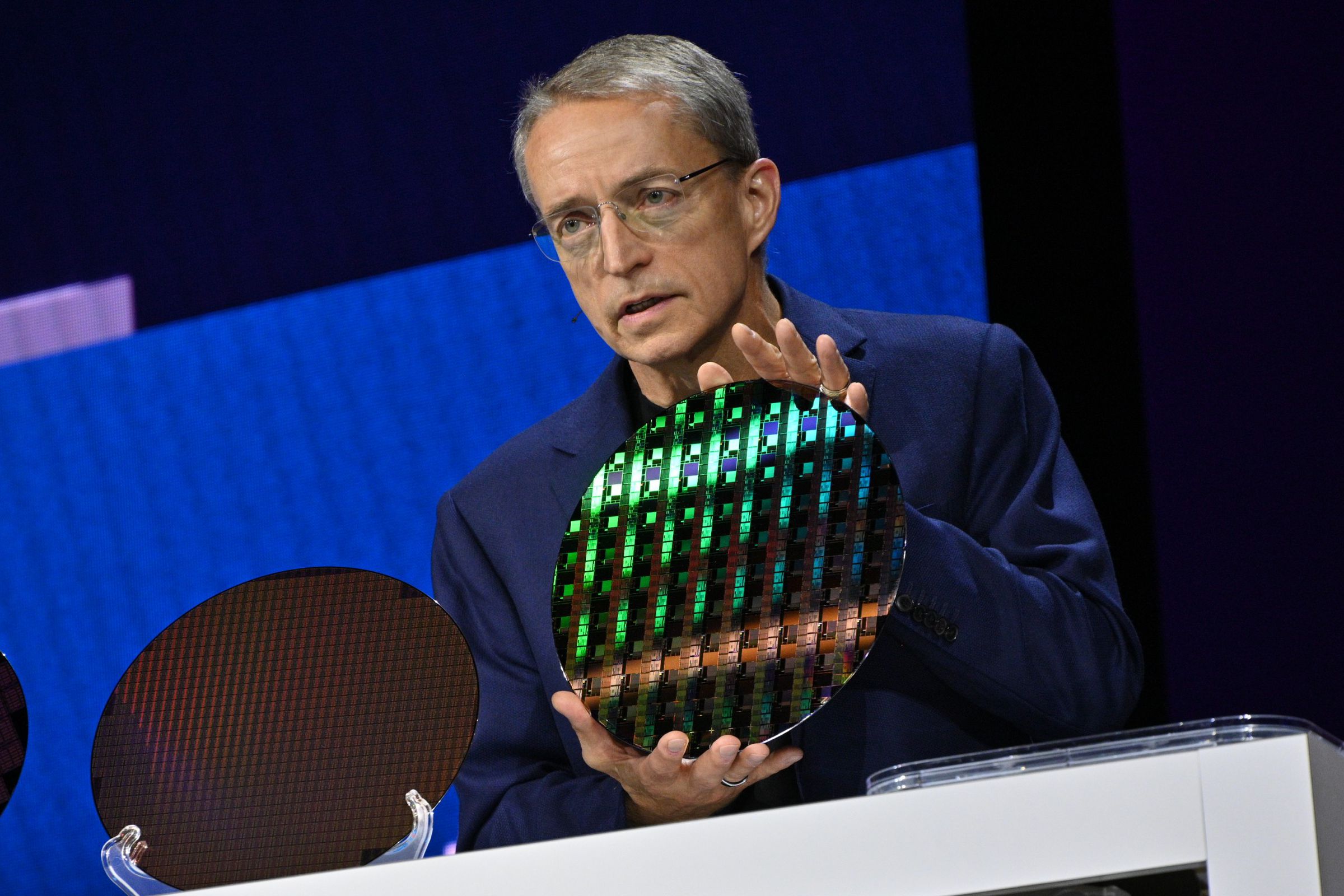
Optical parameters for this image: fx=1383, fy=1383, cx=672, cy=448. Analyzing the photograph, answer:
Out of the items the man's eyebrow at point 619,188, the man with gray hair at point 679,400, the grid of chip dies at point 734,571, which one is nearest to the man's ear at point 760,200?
the man with gray hair at point 679,400

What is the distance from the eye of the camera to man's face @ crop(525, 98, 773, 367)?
1353 mm

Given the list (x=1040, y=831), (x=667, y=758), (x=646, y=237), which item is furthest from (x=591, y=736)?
→ (x=646, y=237)

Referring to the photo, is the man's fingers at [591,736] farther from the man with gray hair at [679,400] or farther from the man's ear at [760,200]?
the man's ear at [760,200]

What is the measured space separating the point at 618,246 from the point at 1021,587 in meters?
0.50

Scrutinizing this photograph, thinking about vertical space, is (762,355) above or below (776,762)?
above

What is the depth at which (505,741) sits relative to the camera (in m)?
1.33

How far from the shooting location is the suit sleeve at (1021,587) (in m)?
1.13

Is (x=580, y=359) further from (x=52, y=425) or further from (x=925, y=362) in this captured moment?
(x=52, y=425)

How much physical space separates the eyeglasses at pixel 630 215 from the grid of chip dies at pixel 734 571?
43 cm

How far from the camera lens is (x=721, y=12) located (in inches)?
73.5

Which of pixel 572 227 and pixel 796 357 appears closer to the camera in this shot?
pixel 796 357

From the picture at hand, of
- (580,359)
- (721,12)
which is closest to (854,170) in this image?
(721,12)

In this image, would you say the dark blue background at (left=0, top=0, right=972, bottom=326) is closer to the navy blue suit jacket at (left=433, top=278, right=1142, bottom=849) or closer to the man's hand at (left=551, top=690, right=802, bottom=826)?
the navy blue suit jacket at (left=433, top=278, right=1142, bottom=849)

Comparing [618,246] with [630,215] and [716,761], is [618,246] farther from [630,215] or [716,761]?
[716,761]
